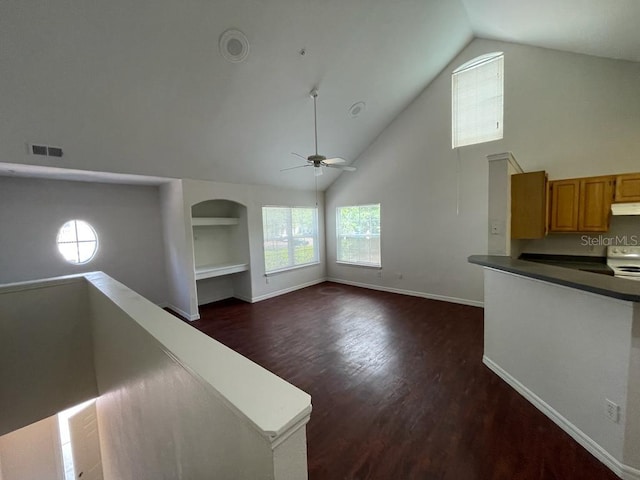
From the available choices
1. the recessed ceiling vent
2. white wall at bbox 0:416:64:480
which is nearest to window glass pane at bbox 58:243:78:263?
white wall at bbox 0:416:64:480

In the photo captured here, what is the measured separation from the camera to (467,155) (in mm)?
4688

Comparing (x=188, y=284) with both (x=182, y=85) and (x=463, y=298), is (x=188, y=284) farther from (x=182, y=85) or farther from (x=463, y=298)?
(x=463, y=298)

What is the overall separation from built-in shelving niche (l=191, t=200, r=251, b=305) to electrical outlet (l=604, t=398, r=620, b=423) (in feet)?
16.6

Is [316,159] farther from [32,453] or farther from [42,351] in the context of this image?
[32,453]

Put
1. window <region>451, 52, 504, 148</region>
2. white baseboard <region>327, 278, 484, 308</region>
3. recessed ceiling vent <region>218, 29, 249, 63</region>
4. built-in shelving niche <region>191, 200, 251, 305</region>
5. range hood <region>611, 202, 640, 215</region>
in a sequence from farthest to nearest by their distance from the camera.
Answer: built-in shelving niche <region>191, 200, 251, 305</region>
white baseboard <region>327, 278, 484, 308</region>
window <region>451, 52, 504, 148</region>
range hood <region>611, 202, 640, 215</region>
recessed ceiling vent <region>218, 29, 249, 63</region>

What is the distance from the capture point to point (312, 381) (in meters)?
2.72

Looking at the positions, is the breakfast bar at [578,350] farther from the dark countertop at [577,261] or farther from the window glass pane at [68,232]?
the window glass pane at [68,232]

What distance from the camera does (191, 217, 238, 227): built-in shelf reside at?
4.82m

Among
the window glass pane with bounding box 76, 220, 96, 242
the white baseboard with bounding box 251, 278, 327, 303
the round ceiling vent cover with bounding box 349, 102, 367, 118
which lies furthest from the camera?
the white baseboard with bounding box 251, 278, 327, 303

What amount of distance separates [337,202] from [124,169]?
14.5ft

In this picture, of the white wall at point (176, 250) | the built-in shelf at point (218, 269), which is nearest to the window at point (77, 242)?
the white wall at point (176, 250)

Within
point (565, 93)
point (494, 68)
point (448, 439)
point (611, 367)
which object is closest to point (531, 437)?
point (448, 439)

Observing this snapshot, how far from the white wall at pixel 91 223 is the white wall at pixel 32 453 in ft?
8.63

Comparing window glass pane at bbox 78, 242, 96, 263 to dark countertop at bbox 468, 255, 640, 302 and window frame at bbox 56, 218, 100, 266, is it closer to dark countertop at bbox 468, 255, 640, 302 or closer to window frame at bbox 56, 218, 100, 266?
window frame at bbox 56, 218, 100, 266
